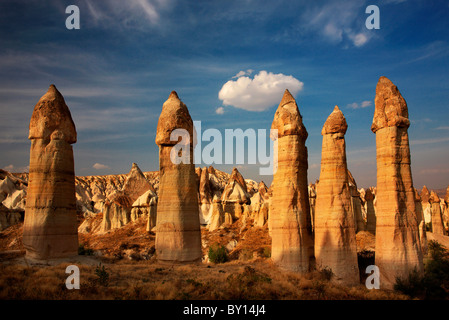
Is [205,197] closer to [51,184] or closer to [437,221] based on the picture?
[437,221]

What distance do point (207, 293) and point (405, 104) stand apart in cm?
1346

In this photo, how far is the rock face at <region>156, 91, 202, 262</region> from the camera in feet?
54.0

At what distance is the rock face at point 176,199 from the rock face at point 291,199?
4065 mm

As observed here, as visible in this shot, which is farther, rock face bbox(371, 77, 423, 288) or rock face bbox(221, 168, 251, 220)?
rock face bbox(221, 168, 251, 220)

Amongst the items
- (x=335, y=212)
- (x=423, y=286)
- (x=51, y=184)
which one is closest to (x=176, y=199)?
(x=51, y=184)

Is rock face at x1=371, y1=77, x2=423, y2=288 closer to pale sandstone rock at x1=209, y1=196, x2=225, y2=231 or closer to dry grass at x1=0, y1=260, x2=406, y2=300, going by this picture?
dry grass at x1=0, y1=260, x2=406, y2=300

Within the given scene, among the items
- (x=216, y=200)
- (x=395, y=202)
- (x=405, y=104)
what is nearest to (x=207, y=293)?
(x=395, y=202)

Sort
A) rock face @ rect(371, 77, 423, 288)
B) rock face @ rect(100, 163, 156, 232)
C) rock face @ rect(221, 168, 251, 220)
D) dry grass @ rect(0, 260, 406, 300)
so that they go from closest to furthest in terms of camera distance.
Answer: dry grass @ rect(0, 260, 406, 300) → rock face @ rect(371, 77, 423, 288) → rock face @ rect(100, 163, 156, 232) → rock face @ rect(221, 168, 251, 220)

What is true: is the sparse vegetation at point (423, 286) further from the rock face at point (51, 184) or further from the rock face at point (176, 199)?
the rock face at point (51, 184)

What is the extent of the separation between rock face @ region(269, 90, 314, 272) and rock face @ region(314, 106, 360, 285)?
2.30ft

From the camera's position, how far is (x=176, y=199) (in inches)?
658

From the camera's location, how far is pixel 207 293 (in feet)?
41.4

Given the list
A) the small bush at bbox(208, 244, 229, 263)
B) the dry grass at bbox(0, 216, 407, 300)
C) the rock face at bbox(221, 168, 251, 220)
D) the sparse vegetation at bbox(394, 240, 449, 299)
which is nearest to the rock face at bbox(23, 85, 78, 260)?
the dry grass at bbox(0, 216, 407, 300)
